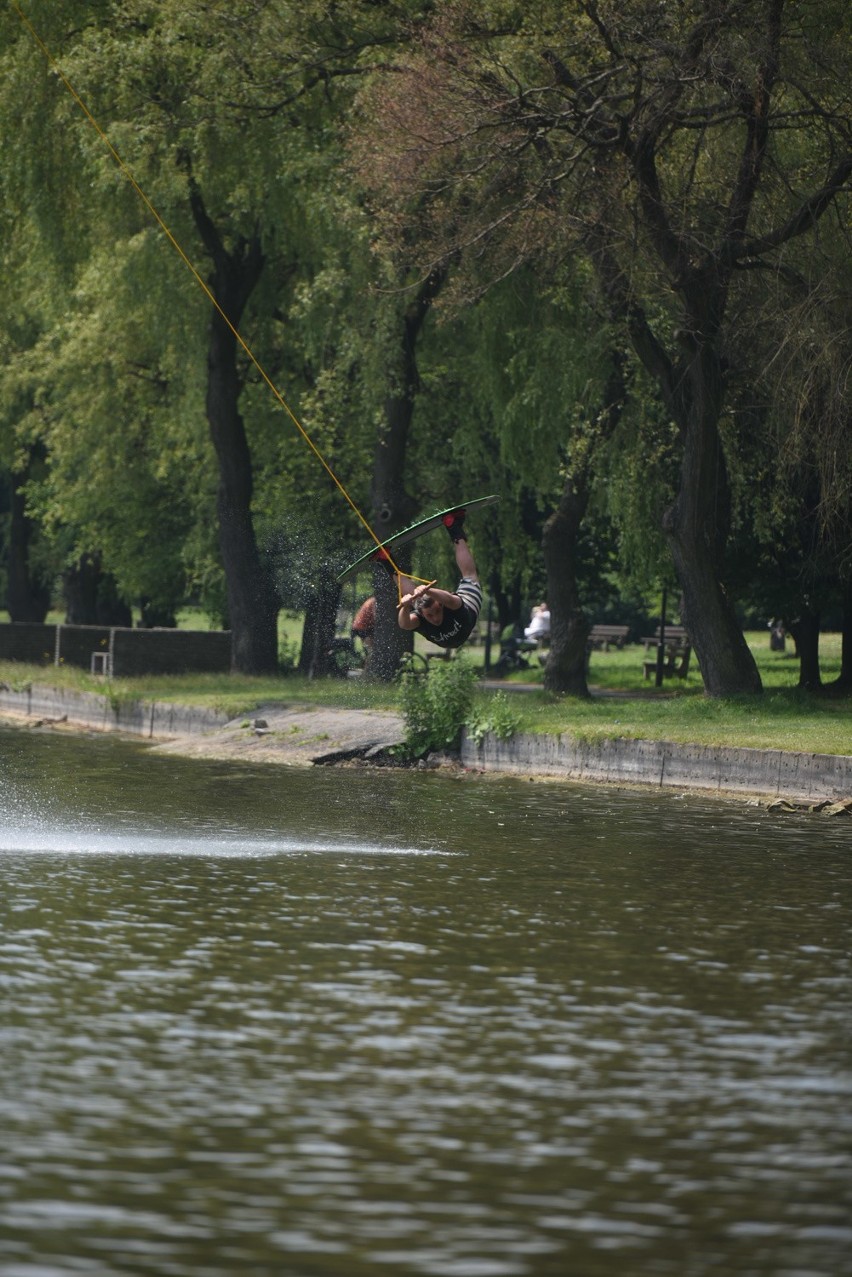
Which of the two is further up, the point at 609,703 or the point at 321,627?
A: the point at 321,627

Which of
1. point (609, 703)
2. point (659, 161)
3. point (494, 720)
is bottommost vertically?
point (494, 720)

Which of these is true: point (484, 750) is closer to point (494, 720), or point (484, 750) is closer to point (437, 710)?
point (494, 720)

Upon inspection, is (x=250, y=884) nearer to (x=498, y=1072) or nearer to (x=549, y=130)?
(x=498, y=1072)

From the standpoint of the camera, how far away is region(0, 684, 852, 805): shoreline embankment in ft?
64.4

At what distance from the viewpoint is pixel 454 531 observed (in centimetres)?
2088

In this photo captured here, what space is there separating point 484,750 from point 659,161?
782 centimetres

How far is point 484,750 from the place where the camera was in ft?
76.3

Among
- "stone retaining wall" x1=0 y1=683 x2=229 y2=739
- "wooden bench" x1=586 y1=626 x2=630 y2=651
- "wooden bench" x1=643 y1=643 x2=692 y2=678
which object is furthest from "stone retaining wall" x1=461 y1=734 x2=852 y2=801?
"wooden bench" x1=586 y1=626 x2=630 y2=651

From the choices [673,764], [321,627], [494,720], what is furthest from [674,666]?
[673,764]

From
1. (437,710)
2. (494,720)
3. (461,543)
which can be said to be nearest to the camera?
(461,543)

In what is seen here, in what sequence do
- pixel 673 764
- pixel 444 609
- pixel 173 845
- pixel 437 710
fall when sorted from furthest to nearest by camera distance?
pixel 437 710
pixel 673 764
pixel 444 609
pixel 173 845

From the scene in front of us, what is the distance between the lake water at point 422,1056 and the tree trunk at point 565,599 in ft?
41.2

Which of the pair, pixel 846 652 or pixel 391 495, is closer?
pixel 846 652

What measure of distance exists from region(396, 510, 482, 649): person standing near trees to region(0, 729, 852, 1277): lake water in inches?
164
